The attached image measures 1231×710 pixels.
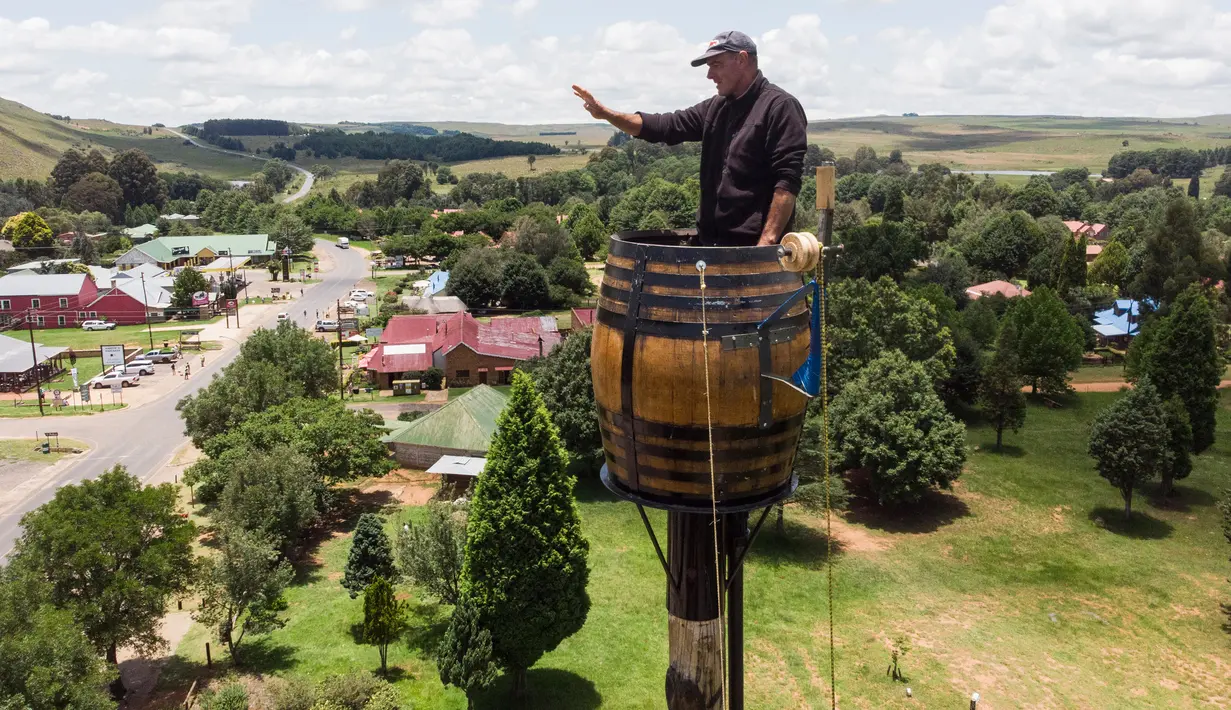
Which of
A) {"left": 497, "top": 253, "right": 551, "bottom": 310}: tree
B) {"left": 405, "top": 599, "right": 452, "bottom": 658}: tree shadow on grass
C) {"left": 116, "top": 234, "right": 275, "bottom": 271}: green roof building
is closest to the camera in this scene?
{"left": 405, "top": 599, "right": 452, "bottom": 658}: tree shadow on grass

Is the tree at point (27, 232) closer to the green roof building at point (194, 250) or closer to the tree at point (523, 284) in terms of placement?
the green roof building at point (194, 250)

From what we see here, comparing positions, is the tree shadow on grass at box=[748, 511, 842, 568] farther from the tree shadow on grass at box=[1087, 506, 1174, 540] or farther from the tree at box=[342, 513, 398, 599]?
the tree at box=[342, 513, 398, 599]

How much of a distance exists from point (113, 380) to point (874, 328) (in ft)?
160

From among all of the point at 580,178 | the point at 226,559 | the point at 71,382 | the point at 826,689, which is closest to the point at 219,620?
the point at 226,559

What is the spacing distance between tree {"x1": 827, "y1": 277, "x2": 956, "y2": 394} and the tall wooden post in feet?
127

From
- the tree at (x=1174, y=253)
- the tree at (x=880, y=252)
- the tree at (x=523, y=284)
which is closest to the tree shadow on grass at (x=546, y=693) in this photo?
the tree at (x=523, y=284)

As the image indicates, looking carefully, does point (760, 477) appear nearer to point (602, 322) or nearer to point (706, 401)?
point (706, 401)

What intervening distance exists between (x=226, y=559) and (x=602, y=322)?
21983mm

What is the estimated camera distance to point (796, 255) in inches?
241

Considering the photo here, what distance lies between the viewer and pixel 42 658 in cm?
1744

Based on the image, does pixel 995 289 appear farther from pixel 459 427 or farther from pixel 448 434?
pixel 448 434

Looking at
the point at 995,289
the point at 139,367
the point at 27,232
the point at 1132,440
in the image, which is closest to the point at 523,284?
the point at 139,367

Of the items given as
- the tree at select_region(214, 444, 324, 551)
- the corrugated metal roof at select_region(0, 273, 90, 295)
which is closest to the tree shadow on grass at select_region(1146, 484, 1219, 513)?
the tree at select_region(214, 444, 324, 551)

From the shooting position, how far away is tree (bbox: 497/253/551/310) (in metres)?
82.7
